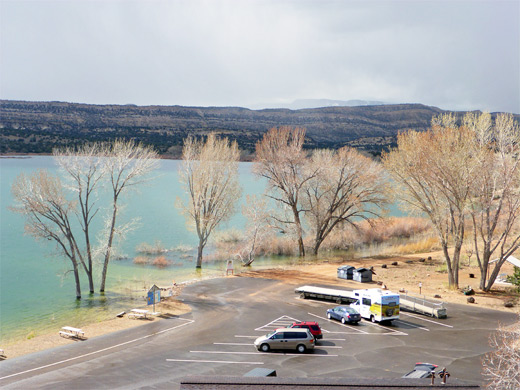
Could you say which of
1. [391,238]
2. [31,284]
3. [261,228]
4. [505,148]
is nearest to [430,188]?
[505,148]

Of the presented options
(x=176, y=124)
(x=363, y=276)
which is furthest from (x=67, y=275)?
(x=176, y=124)

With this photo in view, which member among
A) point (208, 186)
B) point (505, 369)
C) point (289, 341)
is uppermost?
point (208, 186)

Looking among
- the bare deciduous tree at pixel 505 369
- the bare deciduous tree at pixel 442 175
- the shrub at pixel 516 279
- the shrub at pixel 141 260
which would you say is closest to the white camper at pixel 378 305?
the bare deciduous tree at pixel 505 369

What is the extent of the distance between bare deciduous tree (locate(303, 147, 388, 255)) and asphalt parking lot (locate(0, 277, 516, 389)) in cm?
2116

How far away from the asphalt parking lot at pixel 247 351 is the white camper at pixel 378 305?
1.52 feet

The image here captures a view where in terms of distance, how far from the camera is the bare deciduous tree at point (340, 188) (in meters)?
47.7

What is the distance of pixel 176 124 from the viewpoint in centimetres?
15300

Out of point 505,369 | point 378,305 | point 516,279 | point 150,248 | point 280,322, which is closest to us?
point 505,369

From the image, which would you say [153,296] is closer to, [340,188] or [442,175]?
[442,175]

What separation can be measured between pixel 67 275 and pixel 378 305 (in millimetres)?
29174

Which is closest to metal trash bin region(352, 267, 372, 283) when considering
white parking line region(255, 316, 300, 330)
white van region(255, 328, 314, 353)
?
white parking line region(255, 316, 300, 330)

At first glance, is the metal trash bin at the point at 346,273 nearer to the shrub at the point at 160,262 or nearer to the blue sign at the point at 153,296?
the blue sign at the point at 153,296

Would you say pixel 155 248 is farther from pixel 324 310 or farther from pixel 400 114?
pixel 400 114

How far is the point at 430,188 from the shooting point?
35.4 m
